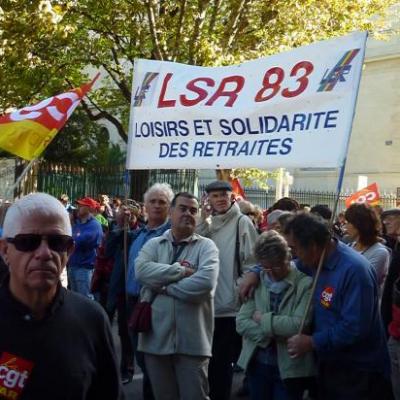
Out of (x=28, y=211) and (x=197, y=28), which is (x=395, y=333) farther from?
(x=197, y=28)

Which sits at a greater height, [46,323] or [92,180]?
[46,323]

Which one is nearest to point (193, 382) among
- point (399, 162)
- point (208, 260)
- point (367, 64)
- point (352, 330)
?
point (208, 260)

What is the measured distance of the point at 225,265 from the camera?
5.61 meters

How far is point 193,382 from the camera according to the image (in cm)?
456

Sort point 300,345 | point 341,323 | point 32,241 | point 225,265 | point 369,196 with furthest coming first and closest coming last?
point 369,196 → point 225,265 → point 300,345 → point 341,323 → point 32,241

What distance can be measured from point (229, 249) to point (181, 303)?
3.64 feet

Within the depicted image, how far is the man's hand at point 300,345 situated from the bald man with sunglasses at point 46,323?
1.66 metres

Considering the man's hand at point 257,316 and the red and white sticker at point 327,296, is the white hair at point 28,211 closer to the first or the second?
the red and white sticker at point 327,296

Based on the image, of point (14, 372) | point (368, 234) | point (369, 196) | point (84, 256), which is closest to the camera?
point (14, 372)

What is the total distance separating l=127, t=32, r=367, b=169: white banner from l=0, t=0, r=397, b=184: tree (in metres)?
8.04

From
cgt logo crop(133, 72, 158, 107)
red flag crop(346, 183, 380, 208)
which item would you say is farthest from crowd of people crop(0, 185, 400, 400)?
red flag crop(346, 183, 380, 208)

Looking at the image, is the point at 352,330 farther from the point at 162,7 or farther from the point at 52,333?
the point at 162,7

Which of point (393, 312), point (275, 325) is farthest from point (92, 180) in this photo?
point (275, 325)

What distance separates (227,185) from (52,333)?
12.4ft
